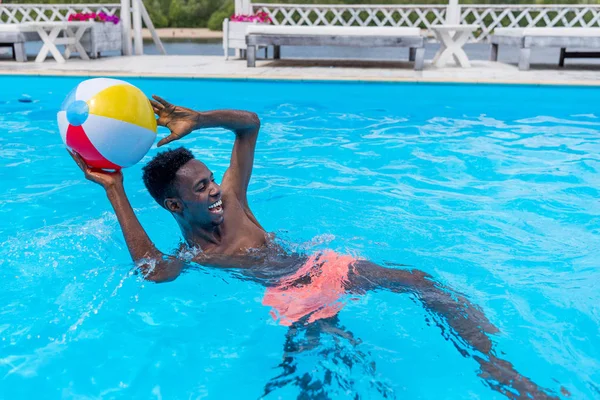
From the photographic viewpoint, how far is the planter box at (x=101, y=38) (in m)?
11.9

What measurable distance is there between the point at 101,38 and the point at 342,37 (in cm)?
499

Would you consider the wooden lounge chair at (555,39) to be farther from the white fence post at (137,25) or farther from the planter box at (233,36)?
the white fence post at (137,25)

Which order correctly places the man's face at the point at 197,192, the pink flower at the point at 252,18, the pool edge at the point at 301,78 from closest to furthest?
the man's face at the point at 197,192 → the pool edge at the point at 301,78 → the pink flower at the point at 252,18

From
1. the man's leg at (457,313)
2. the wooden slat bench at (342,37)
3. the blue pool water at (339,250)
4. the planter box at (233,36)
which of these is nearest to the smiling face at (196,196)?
the blue pool water at (339,250)

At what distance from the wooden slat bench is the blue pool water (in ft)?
9.40

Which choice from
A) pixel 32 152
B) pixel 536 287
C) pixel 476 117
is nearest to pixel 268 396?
pixel 536 287

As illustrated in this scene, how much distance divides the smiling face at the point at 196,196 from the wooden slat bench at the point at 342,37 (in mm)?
8089

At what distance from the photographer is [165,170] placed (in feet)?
9.50

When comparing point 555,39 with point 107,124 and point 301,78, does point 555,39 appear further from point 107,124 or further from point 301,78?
point 107,124

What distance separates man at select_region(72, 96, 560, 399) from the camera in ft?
9.17

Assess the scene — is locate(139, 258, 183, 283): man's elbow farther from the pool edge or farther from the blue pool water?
the pool edge

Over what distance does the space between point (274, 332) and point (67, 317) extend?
117 centimetres

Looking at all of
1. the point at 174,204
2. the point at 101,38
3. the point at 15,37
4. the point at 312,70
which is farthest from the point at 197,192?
the point at 101,38

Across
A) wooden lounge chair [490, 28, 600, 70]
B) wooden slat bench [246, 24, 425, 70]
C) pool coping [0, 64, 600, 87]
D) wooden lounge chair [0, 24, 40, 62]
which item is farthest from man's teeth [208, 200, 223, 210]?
wooden lounge chair [0, 24, 40, 62]
